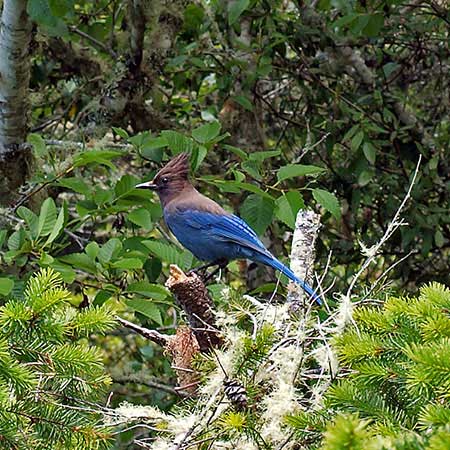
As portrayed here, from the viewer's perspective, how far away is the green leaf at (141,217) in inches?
110

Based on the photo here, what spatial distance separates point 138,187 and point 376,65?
178 centimetres

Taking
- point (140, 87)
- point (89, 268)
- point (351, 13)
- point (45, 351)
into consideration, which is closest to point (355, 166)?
point (351, 13)

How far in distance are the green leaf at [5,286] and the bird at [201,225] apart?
0.88 metres

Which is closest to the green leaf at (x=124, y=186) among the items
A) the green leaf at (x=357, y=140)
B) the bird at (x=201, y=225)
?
the bird at (x=201, y=225)

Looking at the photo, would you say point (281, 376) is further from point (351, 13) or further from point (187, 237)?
point (351, 13)

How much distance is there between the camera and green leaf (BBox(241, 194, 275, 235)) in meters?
2.96

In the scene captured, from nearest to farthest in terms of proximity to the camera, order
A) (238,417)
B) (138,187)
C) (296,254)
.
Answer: (238,417), (296,254), (138,187)

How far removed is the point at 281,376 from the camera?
1374 millimetres

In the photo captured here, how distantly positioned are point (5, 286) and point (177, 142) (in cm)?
86

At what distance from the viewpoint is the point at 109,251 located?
2662 millimetres

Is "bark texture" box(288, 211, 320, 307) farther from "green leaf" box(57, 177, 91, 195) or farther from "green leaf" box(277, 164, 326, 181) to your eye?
"green leaf" box(57, 177, 91, 195)

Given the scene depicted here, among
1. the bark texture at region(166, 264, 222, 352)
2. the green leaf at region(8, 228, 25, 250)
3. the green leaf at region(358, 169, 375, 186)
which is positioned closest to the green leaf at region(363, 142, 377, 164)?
the green leaf at region(358, 169, 375, 186)

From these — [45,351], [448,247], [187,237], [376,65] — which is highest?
[45,351]

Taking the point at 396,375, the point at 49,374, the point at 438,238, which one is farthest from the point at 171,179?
the point at 396,375
